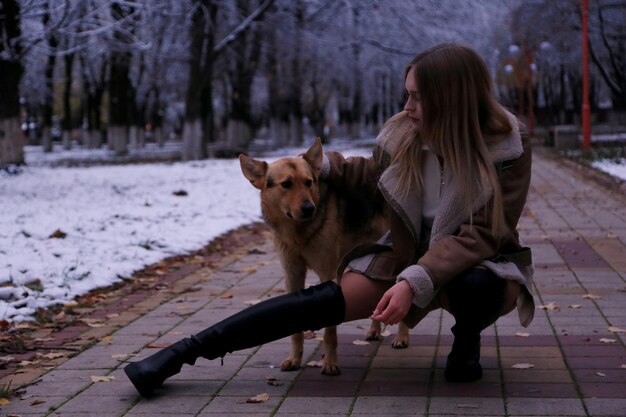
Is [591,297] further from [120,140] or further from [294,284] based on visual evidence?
[120,140]

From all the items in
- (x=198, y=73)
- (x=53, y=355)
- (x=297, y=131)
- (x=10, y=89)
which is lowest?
(x=53, y=355)

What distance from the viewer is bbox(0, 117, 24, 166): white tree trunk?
24328 millimetres

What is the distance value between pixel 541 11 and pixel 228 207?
2477 centimetres

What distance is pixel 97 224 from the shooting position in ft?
37.8

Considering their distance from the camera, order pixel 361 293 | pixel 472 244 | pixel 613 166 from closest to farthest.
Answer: pixel 472 244
pixel 361 293
pixel 613 166

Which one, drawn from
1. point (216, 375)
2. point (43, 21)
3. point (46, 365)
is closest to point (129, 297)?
point (46, 365)

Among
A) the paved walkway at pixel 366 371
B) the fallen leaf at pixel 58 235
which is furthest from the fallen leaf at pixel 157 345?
the fallen leaf at pixel 58 235

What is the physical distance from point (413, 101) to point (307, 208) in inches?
29.6

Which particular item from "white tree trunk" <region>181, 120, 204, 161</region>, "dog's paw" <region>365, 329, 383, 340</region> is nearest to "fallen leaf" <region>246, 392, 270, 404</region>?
"dog's paw" <region>365, 329, 383, 340</region>

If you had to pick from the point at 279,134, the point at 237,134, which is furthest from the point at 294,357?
the point at 279,134

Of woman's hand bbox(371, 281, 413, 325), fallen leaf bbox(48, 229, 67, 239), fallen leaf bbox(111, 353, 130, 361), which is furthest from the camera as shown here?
fallen leaf bbox(48, 229, 67, 239)

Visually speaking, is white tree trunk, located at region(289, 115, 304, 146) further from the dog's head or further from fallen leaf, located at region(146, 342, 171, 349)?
the dog's head

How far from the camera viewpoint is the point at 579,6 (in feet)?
111

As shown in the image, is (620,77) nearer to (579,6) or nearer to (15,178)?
(579,6)
